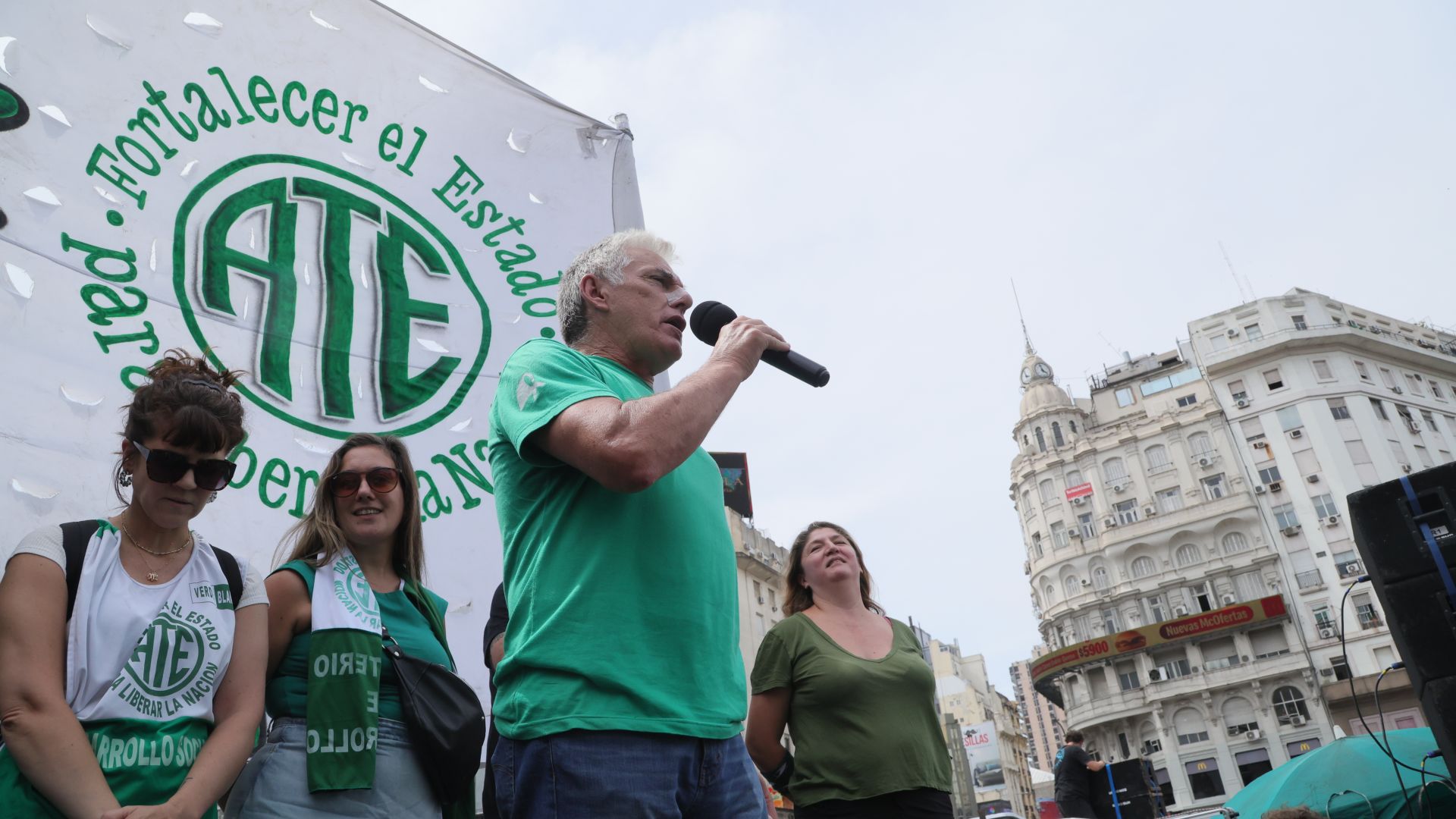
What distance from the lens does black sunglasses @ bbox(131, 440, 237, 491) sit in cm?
193

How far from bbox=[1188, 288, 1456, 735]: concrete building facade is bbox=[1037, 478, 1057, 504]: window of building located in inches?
351

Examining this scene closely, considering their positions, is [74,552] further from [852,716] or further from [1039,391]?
[1039,391]

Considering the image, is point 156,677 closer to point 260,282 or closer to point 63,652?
point 63,652

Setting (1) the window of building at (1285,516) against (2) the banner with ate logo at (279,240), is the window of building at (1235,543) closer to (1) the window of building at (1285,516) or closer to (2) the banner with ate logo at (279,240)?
(1) the window of building at (1285,516)

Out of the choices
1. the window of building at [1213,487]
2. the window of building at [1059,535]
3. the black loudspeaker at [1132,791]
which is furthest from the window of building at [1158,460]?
the black loudspeaker at [1132,791]

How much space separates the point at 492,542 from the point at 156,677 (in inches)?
60.4

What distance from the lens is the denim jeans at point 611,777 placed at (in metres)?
1.39

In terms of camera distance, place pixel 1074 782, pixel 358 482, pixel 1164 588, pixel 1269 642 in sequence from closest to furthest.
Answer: pixel 358 482
pixel 1074 782
pixel 1269 642
pixel 1164 588

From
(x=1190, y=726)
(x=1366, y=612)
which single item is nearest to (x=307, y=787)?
(x=1366, y=612)

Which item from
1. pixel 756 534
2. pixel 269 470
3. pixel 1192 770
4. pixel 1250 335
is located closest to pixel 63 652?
pixel 269 470

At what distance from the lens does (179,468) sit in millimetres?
1948

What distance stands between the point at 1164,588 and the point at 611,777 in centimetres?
5058

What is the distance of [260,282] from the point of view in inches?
126

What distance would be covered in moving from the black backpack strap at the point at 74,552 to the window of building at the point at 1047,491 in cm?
5303
